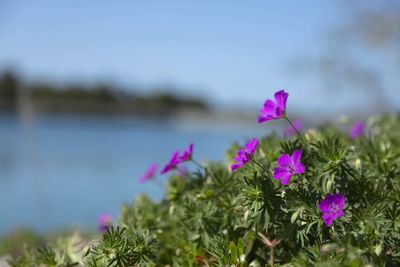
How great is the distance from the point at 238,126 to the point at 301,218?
31439mm

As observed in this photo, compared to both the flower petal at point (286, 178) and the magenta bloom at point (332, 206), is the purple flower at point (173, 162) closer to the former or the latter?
the flower petal at point (286, 178)

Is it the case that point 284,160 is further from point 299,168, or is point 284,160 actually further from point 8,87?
point 8,87

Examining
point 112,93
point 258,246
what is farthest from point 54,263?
point 112,93

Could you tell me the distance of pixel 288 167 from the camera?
154cm

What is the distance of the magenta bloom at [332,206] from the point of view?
145 centimetres

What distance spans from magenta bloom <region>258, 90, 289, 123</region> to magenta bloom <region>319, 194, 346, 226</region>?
0.31 meters

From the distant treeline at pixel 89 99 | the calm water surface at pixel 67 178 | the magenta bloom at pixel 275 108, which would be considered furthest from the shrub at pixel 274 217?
the distant treeline at pixel 89 99

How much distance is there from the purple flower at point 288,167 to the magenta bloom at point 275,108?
5.9 inches

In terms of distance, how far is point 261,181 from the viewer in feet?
5.12

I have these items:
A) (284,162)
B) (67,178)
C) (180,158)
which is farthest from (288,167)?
(67,178)

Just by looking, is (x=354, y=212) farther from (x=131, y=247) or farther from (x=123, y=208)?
(x=123, y=208)

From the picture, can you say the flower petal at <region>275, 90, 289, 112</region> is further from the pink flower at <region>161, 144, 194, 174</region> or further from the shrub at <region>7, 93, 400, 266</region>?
the pink flower at <region>161, 144, 194, 174</region>

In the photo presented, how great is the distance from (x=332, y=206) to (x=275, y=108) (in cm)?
36

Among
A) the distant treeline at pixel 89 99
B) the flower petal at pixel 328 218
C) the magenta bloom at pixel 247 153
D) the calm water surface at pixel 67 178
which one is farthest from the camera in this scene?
the distant treeline at pixel 89 99
